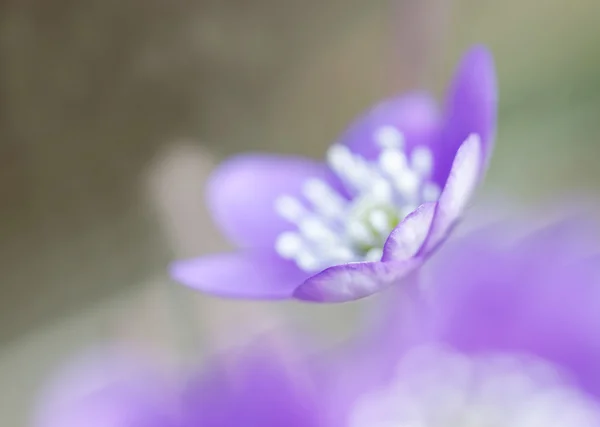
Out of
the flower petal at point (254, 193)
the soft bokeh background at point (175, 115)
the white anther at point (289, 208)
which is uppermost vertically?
the soft bokeh background at point (175, 115)

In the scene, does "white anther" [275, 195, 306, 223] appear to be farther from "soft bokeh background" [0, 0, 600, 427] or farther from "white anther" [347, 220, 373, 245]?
→ "soft bokeh background" [0, 0, 600, 427]

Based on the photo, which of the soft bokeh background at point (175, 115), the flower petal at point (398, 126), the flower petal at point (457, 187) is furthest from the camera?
the soft bokeh background at point (175, 115)

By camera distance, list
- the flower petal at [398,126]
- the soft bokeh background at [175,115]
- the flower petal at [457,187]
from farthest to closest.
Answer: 1. the soft bokeh background at [175,115]
2. the flower petal at [398,126]
3. the flower petal at [457,187]

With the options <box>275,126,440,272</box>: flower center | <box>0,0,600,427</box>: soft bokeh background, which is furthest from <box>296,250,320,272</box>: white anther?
<box>0,0,600,427</box>: soft bokeh background

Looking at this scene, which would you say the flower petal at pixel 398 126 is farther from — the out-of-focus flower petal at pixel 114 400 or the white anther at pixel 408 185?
the out-of-focus flower petal at pixel 114 400

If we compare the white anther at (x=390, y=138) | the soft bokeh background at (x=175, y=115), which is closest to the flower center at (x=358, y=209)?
the white anther at (x=390, y=138)

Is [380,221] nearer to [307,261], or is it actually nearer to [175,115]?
[307,261]
